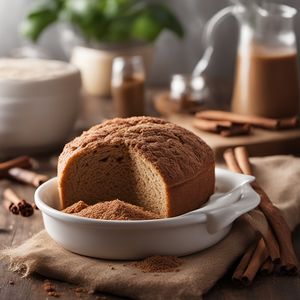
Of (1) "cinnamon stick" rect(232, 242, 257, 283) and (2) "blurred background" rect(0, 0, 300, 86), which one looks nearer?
(1) "cinnamon stick" rect(232, 242, 257, 283)

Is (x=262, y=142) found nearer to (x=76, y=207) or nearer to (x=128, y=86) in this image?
(x=128, y=86)

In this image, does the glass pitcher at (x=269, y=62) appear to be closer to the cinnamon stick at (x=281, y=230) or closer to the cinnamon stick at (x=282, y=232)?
the cinnamon stick at (x=281, y=230)

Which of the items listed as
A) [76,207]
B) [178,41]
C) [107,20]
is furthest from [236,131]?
[178,41]

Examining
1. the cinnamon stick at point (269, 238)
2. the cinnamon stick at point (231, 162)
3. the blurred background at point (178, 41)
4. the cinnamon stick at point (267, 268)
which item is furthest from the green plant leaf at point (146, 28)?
the cinnamon stick at point (267, 268)

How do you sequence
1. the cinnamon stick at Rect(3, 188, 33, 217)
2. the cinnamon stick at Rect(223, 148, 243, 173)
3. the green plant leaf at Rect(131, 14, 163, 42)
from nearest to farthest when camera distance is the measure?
the cinnamon stick at Rect(3, 188, 33, 217) < the cinnamon stick at Rect(223, 148, 243, 173) < the green plant leaf at Rect(131, 14, 163, 42)

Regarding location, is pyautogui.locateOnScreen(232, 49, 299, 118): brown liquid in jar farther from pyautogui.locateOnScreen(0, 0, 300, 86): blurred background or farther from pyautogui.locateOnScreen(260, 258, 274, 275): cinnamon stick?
pyautogui.locateOnScreen(260, 258, 274, 275): cinnamon stick

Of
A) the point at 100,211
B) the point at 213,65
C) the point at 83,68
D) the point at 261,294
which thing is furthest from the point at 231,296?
the point at 213,65

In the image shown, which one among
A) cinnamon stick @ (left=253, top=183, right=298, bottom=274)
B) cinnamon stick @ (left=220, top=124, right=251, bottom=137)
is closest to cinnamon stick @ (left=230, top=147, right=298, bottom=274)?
cinnamon stick @ (left=253, top=183, right=298, bottom=274)
